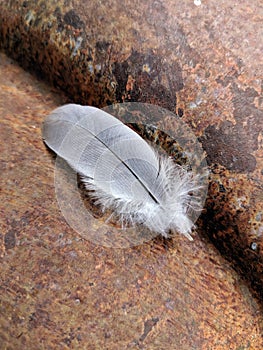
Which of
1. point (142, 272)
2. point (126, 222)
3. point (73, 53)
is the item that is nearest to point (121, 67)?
point (73, 53)

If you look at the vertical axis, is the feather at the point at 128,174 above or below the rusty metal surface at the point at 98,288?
above

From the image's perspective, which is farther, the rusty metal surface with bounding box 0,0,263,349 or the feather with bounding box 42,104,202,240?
the feather with bounding box 42,104,202,240

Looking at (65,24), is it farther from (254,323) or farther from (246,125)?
(254,323)

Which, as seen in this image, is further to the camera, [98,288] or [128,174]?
[128,174]

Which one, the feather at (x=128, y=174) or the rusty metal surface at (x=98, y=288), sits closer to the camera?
the rusty metal surface at (x=98, y=288)

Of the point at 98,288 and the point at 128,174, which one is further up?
the point at 128,174

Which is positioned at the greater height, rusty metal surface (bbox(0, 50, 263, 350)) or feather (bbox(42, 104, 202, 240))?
feather (bbox(42, 104, 202, 240))
